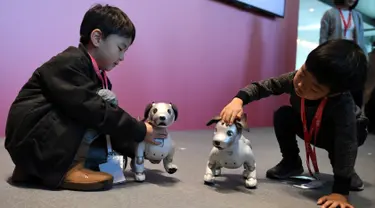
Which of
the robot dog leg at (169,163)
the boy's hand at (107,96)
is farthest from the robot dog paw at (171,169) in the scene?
the boy's hand at (107,96)

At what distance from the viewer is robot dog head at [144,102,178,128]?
0.96 m

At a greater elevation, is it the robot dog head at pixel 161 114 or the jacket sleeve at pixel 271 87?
the jacket sleeve at pixel 271 87

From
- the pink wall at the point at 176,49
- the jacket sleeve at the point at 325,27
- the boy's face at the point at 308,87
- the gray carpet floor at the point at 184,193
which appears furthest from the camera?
the jacket sleeve at the point at 325,27

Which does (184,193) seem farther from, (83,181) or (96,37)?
(96,37)

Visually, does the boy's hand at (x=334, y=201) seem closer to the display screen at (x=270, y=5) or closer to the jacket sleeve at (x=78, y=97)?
the jacket sleeve at (x=78, y=97)

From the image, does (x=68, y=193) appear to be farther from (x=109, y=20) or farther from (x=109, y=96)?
(x=109, y=20)

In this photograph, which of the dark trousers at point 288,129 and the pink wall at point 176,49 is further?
the pink wall at point 176,49

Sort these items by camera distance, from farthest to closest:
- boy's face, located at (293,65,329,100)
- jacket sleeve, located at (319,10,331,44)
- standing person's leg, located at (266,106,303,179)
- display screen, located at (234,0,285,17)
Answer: display screen, located at (234,0,285,17) → jacket sleeve, located at (319,10,331,44) → standing person's leg, located at (266,106,303,179) → boy's face, located at (293,65,329,100)

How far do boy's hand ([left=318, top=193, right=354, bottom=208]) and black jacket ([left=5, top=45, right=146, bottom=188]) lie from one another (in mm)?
485

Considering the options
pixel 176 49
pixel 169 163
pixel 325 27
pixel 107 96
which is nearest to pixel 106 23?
pixel 107 96

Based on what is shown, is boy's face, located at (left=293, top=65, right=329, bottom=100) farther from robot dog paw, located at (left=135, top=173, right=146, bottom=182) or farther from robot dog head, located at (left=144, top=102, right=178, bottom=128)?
robot dog paw, located at (left=135, top=173, right=146, bottom=182)

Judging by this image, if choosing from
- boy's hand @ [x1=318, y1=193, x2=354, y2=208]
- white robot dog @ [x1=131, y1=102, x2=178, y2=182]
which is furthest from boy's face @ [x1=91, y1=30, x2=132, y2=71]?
boy's hand @ [x1=318, y1=193, x2=354, y2=208]

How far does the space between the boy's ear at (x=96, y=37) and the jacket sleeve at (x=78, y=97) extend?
0.27 feet

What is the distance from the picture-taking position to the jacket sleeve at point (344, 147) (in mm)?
916
